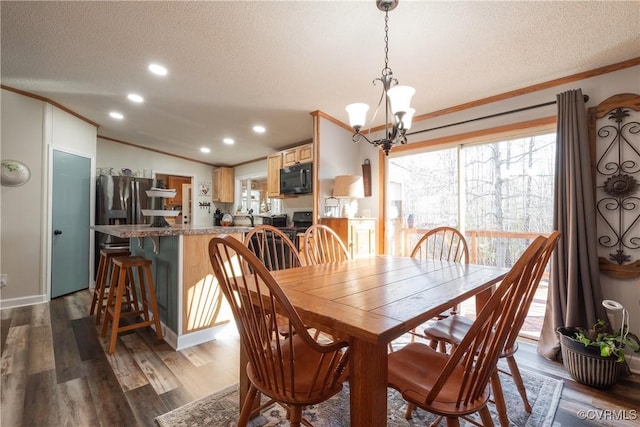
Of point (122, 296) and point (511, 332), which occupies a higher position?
point (511, 332)

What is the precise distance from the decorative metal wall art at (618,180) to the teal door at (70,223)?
19.3 feet

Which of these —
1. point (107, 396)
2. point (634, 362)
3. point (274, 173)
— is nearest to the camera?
point (107, 396)

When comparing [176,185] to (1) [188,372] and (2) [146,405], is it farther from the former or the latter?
(2) [146,405]

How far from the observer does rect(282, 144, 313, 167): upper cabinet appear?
4.02m

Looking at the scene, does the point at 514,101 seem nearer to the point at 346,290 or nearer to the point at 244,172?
the point at 346,290

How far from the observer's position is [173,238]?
7.84 ft

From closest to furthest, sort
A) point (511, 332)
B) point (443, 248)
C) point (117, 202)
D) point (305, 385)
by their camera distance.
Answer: point (305, 385) < point (511, 332) < point (443, 248) < point (117, 202)

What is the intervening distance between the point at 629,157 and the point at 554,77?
877 millimetres

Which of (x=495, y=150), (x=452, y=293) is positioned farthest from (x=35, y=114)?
(x=495, y=150)

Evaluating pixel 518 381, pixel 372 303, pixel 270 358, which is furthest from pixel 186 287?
pixel 518 381

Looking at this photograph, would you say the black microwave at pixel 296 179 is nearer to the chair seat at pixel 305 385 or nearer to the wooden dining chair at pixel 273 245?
the wooden dining chair at pixel 273 245

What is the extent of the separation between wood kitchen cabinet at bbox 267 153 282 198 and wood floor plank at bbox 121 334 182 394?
2.78 meters

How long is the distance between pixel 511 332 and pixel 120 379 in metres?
2.30

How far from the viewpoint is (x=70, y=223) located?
394cm
